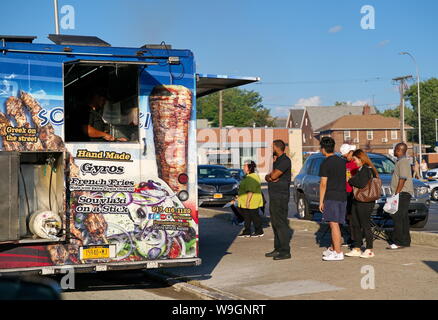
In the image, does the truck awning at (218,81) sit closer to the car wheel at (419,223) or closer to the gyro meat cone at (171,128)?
the gyro meat cone at (171,128)

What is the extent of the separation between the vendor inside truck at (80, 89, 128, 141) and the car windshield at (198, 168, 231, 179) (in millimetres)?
18462

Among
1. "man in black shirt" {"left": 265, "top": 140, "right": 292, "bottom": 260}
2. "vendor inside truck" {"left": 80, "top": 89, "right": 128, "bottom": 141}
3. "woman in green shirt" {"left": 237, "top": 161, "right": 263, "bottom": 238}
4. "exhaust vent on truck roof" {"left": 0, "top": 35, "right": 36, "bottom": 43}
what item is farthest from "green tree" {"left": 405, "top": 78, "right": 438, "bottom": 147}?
"exhaust vent on truck roof" {"left": 0, "top": 35, "right": 36, "bottom": 43}

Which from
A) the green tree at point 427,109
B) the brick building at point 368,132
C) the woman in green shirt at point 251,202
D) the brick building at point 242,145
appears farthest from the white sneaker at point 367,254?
the green tree at point 427,109

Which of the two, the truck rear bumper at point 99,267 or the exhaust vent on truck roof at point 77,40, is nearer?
the truck rear bumper at point 99,267

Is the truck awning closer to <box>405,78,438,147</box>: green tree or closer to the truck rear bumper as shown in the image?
the truck rear bumper

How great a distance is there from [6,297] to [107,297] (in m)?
5.30

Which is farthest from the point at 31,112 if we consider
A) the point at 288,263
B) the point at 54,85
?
the point at 288,263

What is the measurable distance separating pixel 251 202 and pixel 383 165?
3793 mm

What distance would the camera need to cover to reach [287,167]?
12297 millimetres

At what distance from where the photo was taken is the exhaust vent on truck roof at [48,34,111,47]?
30.3ft

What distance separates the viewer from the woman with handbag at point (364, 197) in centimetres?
1203

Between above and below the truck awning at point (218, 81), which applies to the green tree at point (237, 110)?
above

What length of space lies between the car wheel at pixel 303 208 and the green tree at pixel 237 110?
336ft

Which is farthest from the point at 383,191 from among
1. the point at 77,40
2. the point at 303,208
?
the point at 77,40
